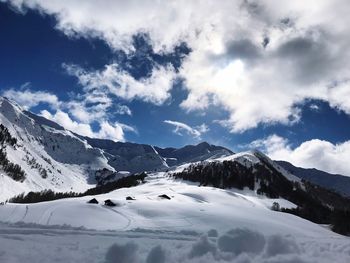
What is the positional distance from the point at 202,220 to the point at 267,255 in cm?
3874

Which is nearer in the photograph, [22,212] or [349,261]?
[349,261]

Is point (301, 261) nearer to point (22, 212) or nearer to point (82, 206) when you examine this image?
point (22, 212)

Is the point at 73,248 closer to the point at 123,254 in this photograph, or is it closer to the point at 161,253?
the point at 123,254

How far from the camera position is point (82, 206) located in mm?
Answer: 55719

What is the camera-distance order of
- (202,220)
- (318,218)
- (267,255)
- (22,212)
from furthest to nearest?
(318,218) < (202,220) < (22,212) < (267,255)

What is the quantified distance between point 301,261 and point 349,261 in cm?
257

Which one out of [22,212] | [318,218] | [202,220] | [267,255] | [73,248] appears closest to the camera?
[267,255]

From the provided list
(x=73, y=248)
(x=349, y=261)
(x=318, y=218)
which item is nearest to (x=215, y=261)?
(x=349, y=261)

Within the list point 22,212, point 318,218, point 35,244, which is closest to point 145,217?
point 22,212

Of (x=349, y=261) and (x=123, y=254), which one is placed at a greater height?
(x=349, y=261)

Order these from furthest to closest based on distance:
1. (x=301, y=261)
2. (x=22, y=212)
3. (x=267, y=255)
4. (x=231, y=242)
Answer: (x=22, y=212) → (x=231, y=242) → (x=267, y=255) → (x=301, y=261)

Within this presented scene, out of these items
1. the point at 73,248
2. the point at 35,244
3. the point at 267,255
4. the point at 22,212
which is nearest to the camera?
the point at 267,255

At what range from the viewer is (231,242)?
16.6 meters

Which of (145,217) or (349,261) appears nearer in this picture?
(349,261)
